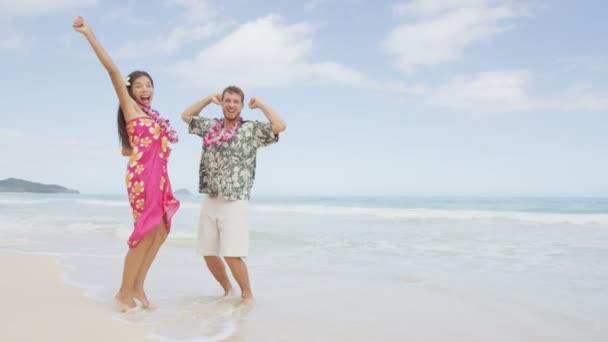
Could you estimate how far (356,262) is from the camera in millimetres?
6531

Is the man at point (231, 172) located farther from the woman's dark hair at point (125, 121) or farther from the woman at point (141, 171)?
the woman's dark hair at point (125, 121)

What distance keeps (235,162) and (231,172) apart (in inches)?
3.3

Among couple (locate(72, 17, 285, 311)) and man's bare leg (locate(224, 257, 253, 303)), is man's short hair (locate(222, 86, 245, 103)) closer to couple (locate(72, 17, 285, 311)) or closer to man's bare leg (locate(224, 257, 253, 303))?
couple (locate(72, 17, 285, 311))

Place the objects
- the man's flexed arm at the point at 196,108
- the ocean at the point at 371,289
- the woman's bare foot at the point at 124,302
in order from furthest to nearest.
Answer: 1. the man's flexed arm at the point at 196,108
2. the woman's bare foot at the point at 124,302
3. the ocean at the point at 371,289

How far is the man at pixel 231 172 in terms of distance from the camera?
4047 millimetres

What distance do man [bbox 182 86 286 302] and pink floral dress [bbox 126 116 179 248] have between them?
0.44 metres

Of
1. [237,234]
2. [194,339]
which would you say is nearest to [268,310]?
[237,234]

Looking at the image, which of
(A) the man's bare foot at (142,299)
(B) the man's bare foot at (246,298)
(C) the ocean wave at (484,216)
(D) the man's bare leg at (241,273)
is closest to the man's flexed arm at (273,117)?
(D) the man's bare leg at (241,273)

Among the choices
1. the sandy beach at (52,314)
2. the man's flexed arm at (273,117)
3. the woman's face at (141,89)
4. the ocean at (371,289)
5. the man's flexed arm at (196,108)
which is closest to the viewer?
the sandy beach at (52,314)

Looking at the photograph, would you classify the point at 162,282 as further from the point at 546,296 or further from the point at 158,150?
the point at 546,296

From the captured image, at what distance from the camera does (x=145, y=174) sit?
3730 millimetres

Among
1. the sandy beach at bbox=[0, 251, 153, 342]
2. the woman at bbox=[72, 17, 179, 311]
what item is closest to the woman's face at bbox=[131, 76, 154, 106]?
the woman at bbox=[72, 17, 179, 311]

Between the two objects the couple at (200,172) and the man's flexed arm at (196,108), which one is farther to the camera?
the man's flexed arm at (196,108)

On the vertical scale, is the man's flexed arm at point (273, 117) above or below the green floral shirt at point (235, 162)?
above
